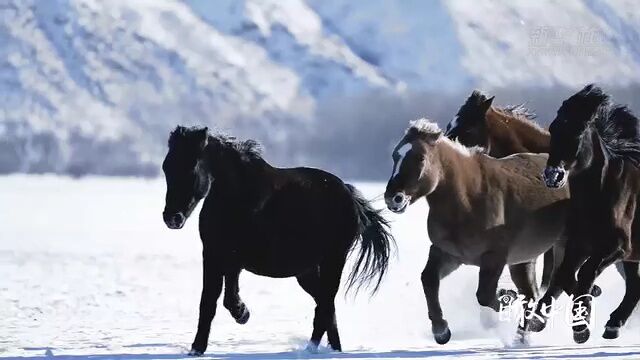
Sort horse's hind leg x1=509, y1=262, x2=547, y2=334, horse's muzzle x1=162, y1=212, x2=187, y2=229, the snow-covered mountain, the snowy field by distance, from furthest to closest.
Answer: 1. the snow-covered mountain
2. horse's hind leg x1=509, y1=262, x2=547, y2=334
3. the snowy field
4. horse's muzzle x1=162, y1=212, x2=187, y2=229

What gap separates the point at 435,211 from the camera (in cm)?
503

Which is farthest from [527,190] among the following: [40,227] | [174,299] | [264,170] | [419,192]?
[40,227]

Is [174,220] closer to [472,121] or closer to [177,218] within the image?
[177,218]

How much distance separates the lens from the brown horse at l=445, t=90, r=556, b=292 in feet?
18.7

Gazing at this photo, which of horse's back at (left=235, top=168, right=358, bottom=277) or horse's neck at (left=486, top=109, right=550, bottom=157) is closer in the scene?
horse's back at (left=235, top=168, right=358, bottom=277)

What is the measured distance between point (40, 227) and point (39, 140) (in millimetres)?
778

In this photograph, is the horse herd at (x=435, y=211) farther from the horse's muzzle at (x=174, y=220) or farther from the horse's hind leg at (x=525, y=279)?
the horse's hind leg at (x=525, y=279)

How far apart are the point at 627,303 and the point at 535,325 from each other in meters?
0.51

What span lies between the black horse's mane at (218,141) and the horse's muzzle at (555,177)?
139 centimetres

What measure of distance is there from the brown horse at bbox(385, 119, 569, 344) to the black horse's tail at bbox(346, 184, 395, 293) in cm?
24

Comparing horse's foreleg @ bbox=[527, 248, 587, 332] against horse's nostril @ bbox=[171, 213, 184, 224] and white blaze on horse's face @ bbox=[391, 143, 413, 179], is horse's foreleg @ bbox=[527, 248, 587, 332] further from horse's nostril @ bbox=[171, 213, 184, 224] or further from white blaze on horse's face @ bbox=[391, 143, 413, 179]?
horse's nostril @ bbox=[171, 213, 184, 224]

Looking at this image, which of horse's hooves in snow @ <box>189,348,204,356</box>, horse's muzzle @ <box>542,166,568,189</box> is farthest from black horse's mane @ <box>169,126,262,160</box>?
horse's muzzle @ <box>542,166,568,189</box>

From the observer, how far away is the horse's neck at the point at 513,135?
19.3 ft

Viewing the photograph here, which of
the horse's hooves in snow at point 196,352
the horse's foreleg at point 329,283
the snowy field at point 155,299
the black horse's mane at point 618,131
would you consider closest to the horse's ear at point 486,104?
the black horse's mane at point 618,131
